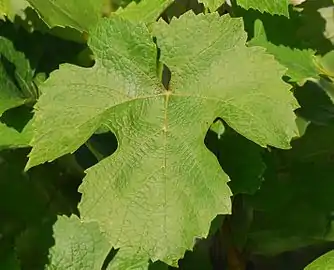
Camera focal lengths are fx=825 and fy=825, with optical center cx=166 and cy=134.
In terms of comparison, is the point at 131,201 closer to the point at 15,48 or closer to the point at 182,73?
the point at 182,73

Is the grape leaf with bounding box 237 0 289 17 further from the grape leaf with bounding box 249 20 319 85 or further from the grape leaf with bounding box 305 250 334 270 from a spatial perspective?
the grape leaf with bounding box 305 250 334 270

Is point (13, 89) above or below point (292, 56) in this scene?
above

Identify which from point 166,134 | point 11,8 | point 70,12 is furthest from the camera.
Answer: point 11,8

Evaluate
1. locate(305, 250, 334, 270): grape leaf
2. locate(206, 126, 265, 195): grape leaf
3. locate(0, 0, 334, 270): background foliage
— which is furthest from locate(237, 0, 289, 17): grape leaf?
locate(305, 250, 334, 270): grape leaf

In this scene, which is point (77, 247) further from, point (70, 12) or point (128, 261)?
point (70, 12)

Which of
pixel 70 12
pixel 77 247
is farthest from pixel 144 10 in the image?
pixel 77 247

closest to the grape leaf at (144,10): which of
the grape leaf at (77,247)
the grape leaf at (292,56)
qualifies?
the grape leaf at (292,56)

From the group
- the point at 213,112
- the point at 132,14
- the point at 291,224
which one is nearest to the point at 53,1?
the point at 132,14
